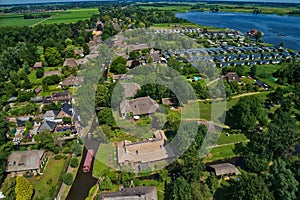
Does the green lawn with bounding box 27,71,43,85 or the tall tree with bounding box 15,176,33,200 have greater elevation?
the tall tree with bounding box 15,176,33,200

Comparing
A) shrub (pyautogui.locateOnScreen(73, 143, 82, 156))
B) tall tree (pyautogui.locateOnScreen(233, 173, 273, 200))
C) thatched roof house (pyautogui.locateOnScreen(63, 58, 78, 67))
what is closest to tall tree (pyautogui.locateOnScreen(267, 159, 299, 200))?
tall tree (pyautogui.locateOnScreen(233, 173, 273, 200))

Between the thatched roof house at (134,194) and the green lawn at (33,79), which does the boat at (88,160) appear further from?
the green lawn at (33,79)

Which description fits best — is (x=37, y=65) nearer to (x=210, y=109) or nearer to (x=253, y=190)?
(x=210, y=109)

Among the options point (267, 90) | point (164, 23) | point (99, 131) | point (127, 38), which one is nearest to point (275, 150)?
point (99, 131)

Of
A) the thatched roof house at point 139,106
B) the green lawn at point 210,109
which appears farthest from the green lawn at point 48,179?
the green lawn at point 210,109

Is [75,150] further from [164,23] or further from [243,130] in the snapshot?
[164,23]

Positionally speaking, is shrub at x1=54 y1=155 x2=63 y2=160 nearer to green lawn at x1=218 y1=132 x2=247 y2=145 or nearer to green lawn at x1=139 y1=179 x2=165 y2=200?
green lawn at x1=139 y1=179 x2=165 y2=200
